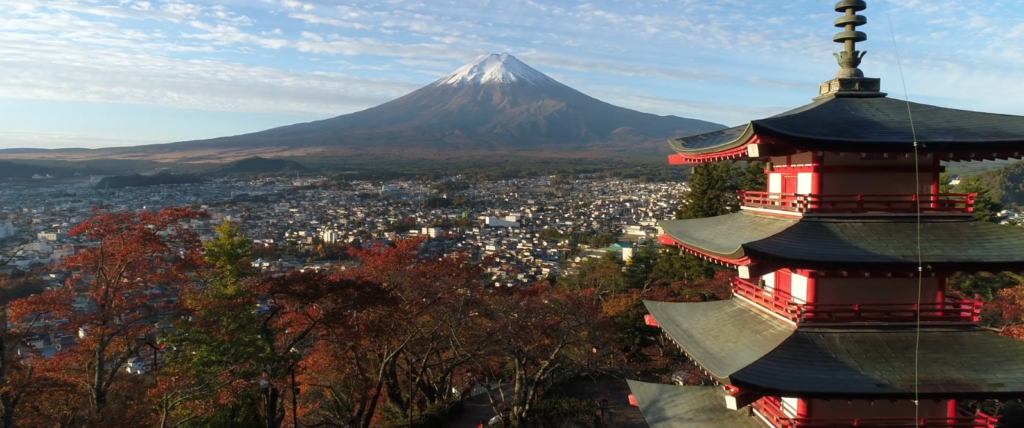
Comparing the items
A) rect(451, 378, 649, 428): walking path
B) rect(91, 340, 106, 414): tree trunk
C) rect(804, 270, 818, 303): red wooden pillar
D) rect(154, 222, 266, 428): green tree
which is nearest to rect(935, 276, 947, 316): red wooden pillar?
rect(804, 270, 818, 303): red wooden pillar

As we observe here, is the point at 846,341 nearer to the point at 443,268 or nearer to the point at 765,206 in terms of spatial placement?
the point at 765,206

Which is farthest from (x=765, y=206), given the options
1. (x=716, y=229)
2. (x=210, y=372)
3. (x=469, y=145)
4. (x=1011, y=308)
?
(x=469, y=145)

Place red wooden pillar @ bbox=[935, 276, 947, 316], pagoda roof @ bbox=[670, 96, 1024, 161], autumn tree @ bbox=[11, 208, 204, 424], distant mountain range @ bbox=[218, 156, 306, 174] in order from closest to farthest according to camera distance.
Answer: pagoda roof @ bbox=[670, 96, 1024, 161] < red wooden pillar @ bbox=[935, 276, 947, 316] < autumn tree @ bbox=[11, 208, 204, 424] < distant mountain range @ bbox=[218, 156, 306, 174]

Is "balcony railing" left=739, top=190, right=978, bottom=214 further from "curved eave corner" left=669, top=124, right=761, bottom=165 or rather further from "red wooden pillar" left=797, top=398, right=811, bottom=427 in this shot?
"red wooden pillar" left=797, top=398, right=811, bottom=427

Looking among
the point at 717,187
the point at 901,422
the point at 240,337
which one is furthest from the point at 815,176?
the point at 717,187

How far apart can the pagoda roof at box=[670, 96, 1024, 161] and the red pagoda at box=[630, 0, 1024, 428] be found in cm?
2

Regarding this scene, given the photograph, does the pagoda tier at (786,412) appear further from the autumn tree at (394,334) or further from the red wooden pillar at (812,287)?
the autumn tree at (394,334)

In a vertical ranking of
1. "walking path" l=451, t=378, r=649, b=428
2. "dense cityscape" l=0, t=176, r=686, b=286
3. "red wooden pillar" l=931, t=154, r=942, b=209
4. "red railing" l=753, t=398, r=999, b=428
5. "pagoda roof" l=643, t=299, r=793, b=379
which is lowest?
"walking path" l=451, t=378, r=649, b=428

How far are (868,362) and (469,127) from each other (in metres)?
97.9

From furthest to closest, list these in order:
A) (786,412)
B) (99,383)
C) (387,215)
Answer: (387,215)
(99,383)
(786,412)

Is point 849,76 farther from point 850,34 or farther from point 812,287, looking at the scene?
point 812,287

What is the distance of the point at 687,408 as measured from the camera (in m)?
6.39

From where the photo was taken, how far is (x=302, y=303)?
10.8m

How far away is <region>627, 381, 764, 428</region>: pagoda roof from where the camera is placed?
19.7 feet
